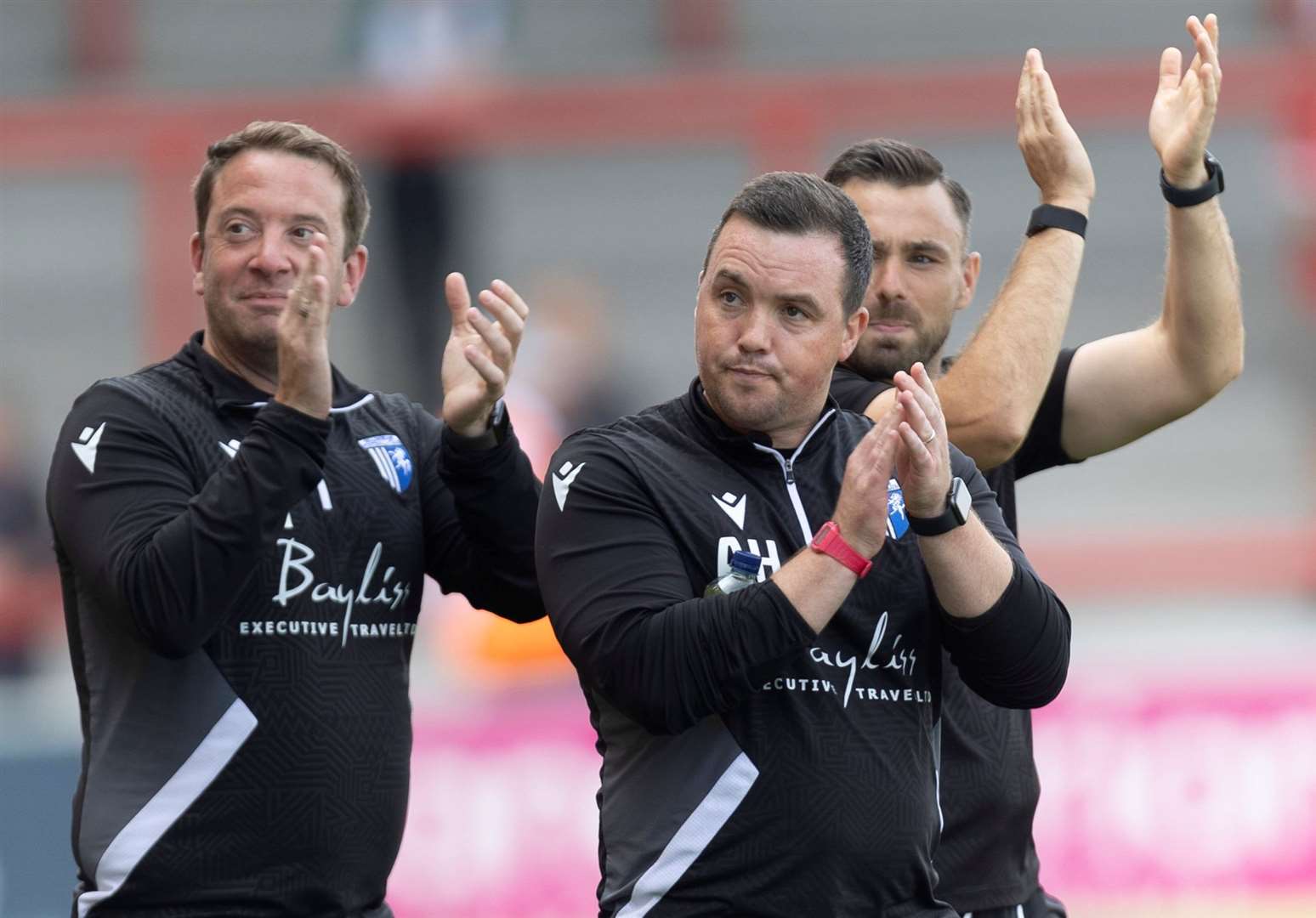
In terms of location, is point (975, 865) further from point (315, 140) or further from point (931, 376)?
point (315, 140)

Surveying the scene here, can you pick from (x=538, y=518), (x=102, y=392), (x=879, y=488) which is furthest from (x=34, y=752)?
(x=879, y=488)

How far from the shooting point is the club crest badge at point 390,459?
3869 mm

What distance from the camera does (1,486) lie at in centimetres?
1004

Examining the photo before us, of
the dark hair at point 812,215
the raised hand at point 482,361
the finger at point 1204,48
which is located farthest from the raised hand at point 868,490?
the finger at point 1204,48

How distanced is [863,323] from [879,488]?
574 mm

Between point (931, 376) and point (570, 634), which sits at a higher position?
point (931, 376)

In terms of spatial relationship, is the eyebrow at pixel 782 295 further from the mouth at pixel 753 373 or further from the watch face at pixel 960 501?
the watch face at pixel 960 501

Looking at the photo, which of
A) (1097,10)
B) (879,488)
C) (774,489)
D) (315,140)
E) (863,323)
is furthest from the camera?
(1097,10)

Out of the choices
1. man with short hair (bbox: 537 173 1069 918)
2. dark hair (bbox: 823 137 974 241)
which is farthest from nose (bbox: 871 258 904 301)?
man with short hair (bbox: 537 173 1069 918)

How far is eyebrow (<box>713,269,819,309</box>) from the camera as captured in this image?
3.33m

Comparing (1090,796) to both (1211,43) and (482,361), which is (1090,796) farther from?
(482,361)

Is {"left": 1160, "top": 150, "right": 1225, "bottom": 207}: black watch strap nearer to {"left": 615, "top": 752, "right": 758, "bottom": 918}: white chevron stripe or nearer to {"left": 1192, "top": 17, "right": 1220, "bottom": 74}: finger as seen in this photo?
{"left": 1192, "top": 17, "right": 1220, "bottom": 74}: finger

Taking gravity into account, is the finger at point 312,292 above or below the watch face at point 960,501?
above

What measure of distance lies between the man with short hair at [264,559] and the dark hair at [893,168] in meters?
0.84
